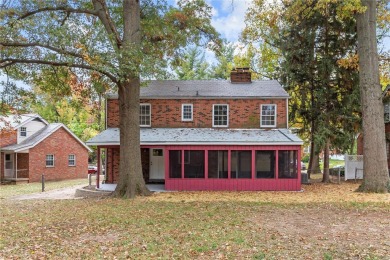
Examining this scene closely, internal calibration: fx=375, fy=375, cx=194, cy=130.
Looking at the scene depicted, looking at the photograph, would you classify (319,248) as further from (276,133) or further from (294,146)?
(276,133)

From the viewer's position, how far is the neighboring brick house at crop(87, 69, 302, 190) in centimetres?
1777

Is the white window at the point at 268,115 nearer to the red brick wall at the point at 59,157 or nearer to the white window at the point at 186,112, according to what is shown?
the white window at the point at 186,112

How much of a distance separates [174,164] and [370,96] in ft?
31.0

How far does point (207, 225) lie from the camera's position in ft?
29.6

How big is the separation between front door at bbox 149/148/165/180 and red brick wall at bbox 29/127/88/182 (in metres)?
14.5

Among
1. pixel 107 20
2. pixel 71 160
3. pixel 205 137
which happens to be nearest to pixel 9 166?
pixel 71 160

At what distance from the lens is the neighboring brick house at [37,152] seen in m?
30.0

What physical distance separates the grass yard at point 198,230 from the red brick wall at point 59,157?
19.2 metres

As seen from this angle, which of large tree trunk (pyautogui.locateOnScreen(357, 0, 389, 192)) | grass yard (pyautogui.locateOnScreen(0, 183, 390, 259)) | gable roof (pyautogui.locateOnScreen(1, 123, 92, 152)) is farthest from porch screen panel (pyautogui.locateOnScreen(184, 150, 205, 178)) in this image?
gable roof (pyautogui.locateOnScreen(1, 123, 92, 152))

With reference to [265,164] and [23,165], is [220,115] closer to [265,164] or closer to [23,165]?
[265,164]

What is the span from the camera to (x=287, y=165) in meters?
18.0

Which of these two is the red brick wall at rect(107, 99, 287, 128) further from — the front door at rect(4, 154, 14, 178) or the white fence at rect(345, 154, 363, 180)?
the front door at rect(4, 154, 14, 178)

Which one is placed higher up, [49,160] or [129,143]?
[129,143]

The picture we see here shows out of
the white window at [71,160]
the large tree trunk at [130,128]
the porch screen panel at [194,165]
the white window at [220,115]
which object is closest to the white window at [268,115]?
the white window at [220,115]
